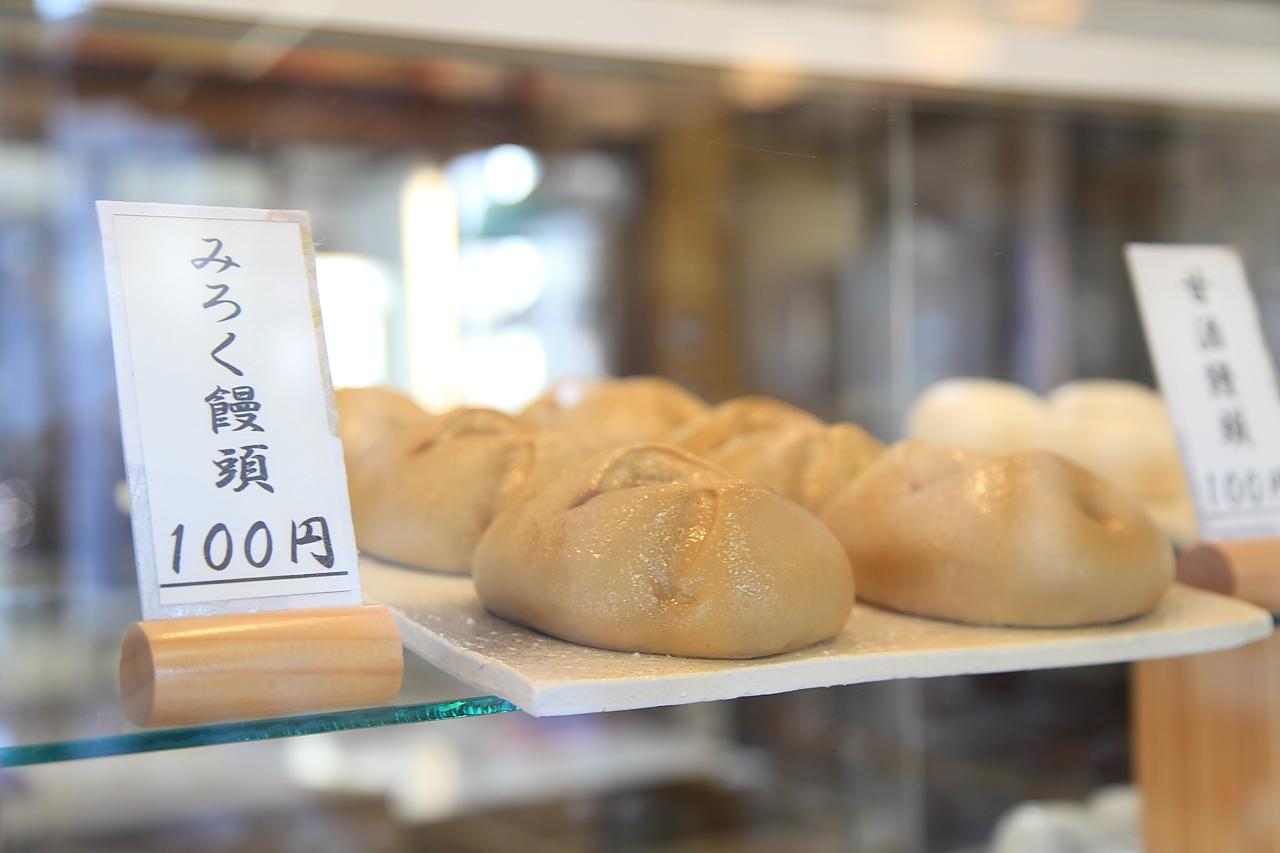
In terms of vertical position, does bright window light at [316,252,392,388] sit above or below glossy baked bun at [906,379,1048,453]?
above

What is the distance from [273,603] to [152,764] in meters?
1.16

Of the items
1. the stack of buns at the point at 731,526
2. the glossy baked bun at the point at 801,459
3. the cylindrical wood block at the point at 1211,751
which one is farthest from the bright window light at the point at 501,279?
the cylindrical wood block at the point at 1211,751

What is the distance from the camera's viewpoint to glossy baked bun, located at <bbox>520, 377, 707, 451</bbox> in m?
0.94

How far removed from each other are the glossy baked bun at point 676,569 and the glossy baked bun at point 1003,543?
0.09 meters

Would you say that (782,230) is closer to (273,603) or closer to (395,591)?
(395,591)

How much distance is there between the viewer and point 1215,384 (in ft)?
2.66

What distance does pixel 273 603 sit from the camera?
55 centimetres

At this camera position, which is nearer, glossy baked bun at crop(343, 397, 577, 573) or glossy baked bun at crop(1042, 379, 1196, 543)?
glossy baked bun at crop(343, 397, 577, 573)

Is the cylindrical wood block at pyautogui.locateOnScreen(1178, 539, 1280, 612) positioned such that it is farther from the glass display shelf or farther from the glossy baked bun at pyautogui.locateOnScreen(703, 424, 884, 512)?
the glass display shelf

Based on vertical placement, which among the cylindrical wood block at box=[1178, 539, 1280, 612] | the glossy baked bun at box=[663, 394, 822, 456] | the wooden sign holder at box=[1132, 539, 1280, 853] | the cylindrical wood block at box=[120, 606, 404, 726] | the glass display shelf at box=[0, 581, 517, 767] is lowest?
the wooden sign holder at box=[1132, 539, 1280, 853]

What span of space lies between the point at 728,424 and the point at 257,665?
1.54 feet

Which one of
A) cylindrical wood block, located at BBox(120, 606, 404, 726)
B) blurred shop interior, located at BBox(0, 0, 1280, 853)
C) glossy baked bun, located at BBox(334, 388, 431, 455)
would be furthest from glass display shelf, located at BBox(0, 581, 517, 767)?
blurred shop interior, located at BBox(0, 0, 1280, 853)

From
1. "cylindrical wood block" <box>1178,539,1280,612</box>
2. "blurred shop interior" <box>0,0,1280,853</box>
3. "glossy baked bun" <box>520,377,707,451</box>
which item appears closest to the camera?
"cylindrical wood block" <box>1178,539,1280,612</box>

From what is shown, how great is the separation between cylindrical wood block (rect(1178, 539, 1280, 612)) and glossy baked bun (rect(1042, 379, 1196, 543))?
0.14 metres
